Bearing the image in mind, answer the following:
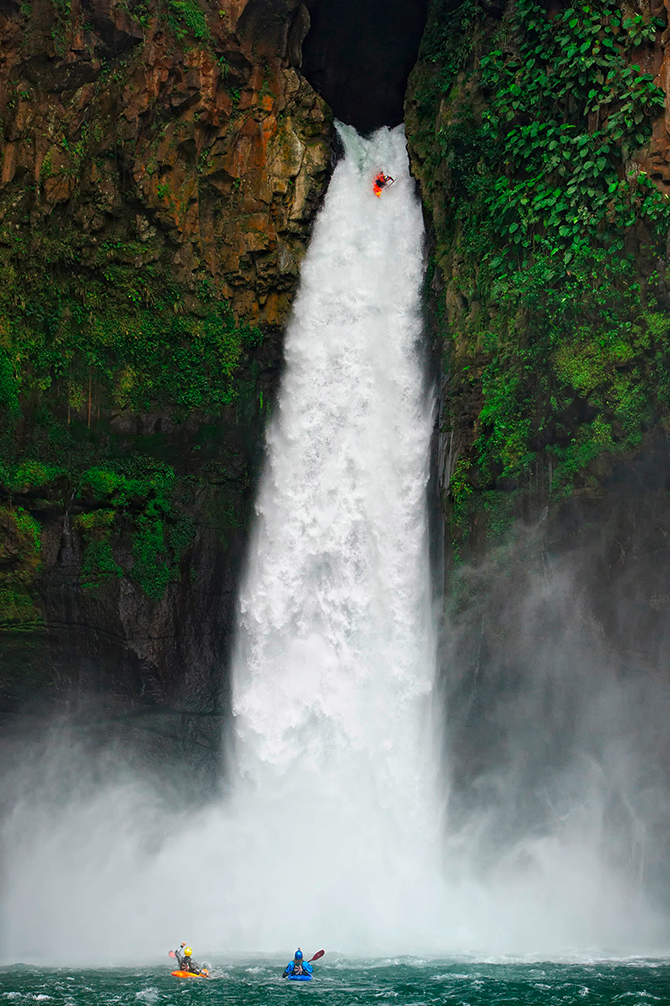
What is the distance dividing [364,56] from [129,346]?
10144 millimetres

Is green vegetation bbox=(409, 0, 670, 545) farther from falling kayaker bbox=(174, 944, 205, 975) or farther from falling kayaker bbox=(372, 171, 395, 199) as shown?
falling kayaker bbox=(174, 944, 205, 975)

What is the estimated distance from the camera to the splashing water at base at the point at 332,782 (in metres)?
17.2

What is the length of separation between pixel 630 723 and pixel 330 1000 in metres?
8.23

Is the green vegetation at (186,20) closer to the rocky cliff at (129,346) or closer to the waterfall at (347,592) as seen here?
the rocky cliff at (129,346)

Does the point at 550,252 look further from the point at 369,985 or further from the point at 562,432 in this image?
the point at 369,985

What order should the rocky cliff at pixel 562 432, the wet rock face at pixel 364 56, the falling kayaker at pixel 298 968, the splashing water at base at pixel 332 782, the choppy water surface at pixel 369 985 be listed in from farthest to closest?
the wet rock face at pixel 364 56 < the rocky cliff at pixel 562 432 < the splashing water at base at pixel 332 782 < the falling kayaker at pixel 298 968 < the choppy water surface at pixel 369 985

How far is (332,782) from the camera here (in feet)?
59.6

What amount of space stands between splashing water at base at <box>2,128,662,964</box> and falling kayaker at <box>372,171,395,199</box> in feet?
3.13

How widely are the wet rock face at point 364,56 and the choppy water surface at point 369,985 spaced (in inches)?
752

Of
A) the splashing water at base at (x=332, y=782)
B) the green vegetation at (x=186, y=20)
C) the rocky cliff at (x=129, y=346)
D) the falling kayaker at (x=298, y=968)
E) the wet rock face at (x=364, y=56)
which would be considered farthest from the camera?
the wet rock face at (x=364, y=56)

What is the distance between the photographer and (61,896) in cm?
1822

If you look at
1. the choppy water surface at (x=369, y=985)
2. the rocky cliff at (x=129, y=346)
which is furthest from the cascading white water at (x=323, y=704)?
the choppy water surface at (x=369, y=985)

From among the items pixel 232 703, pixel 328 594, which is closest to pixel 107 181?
pixel 328 594

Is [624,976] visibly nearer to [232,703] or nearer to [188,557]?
[232,703]
